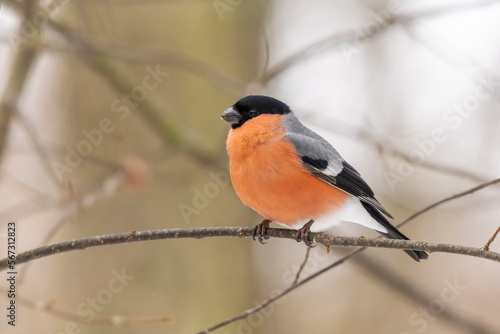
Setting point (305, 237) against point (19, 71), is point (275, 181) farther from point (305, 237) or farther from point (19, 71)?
point (19, 71)

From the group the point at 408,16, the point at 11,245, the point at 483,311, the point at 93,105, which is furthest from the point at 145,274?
the point at 483,311

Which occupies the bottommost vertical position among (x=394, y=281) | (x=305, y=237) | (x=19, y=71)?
(x=394, y=281)

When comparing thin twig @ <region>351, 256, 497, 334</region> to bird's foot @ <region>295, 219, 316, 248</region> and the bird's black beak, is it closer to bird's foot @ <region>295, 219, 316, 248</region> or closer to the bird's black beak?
bird's foot @ <region>295, 219, 316, 248</region>

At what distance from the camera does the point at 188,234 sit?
7.76 ft

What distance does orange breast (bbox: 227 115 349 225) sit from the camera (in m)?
3.14

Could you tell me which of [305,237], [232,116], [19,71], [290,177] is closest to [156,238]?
[305,237]

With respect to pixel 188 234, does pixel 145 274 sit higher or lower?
lower

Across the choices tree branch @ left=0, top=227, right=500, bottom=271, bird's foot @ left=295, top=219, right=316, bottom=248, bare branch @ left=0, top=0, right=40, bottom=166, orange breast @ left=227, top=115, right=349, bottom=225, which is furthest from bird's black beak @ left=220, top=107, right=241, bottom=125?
bare branch @ left=0, top=0, right=40, bottom=166

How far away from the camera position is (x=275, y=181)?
10.3 feet

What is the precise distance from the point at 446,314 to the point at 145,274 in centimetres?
288

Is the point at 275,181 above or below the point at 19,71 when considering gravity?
below

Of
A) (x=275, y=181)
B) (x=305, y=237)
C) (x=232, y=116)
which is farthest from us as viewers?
(x=232, y=116)

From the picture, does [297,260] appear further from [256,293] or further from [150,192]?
[150,192]

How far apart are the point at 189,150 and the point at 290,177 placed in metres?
1.70
